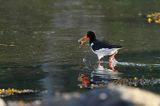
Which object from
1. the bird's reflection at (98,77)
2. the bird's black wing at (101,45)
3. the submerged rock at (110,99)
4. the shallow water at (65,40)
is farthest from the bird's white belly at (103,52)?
the submerged rock at (110,99)

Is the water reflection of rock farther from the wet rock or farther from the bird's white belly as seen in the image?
the wet rock

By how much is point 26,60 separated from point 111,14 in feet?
58.3

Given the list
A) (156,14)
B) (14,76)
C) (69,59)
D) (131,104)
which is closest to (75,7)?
(156,14)

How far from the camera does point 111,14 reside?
42.7 meters

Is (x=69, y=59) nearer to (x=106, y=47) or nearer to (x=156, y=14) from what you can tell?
(x=106, y=47)

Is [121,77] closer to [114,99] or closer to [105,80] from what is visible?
[105,80]

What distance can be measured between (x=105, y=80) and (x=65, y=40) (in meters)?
9.59

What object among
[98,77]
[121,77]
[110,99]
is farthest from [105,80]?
[110,99]

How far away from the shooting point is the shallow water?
882 inches

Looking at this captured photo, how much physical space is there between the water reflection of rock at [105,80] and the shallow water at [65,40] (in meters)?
0.27

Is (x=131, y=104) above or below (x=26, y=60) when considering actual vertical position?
above

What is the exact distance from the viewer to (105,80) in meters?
21.8

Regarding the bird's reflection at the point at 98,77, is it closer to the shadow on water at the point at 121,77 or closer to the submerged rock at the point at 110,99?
the shadow on water at the point at 121,77

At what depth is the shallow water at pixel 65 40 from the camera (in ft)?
73.5
